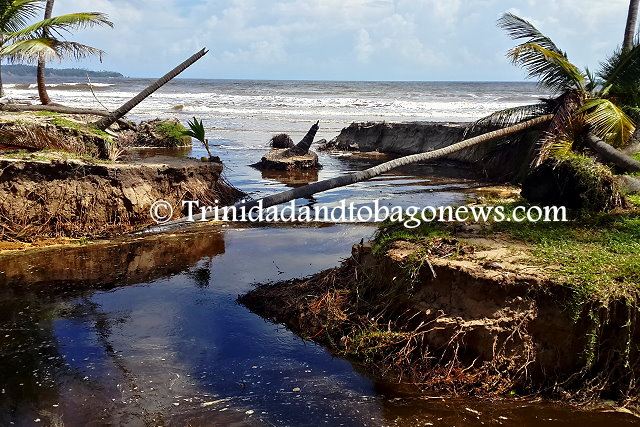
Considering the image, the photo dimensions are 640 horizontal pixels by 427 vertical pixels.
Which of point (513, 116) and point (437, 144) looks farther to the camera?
point (437, 144)

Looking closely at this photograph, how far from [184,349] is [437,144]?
1598cm

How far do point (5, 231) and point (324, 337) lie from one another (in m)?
5.95

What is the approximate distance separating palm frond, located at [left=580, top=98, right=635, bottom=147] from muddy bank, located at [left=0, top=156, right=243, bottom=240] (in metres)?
8.21

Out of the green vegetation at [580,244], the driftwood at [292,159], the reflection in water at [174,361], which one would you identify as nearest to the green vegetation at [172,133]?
the driftwood at [292,159]

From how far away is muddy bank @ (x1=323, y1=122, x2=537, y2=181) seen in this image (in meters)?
15.0

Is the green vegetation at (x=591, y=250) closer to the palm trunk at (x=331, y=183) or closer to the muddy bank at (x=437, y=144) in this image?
the palm trunk at (x=331, y=183)

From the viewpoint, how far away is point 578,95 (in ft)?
42.7

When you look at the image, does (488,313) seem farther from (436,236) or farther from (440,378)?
(436,236)

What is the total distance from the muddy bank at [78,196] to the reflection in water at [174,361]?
4.16 ft

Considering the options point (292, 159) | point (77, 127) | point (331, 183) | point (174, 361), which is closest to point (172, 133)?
point (292, 159)

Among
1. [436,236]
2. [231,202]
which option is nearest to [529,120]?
[231,202]

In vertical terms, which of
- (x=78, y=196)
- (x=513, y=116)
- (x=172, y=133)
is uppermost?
(x=513, y=116)

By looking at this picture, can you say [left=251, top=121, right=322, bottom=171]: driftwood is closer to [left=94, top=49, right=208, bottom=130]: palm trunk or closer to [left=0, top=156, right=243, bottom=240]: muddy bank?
[left=94, top=49, right=208, bottom=130]: palm trunk

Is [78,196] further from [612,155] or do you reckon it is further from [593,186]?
[612,155]
